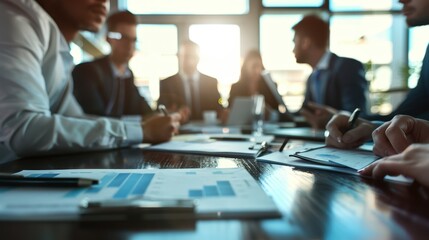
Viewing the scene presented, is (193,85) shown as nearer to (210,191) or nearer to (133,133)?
(133,133)

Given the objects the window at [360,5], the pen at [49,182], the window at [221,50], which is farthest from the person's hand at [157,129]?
the window at [360,5]

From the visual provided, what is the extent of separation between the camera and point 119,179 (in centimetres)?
45

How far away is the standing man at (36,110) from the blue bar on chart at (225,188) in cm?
52

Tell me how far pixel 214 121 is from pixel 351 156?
4.68 ft

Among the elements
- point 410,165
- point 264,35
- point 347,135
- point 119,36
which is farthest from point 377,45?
point 410,165

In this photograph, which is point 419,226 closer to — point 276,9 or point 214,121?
point 214,121

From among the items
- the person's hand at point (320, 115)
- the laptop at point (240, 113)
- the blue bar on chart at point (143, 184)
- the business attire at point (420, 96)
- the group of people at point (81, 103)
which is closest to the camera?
the blue bar on chart at point (143, 184)

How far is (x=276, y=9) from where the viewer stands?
15.0ft

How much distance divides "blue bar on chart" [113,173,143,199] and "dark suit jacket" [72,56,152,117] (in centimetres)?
178

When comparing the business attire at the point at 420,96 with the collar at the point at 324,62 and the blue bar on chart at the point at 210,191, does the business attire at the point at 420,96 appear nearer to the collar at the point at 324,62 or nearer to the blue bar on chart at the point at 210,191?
the blue bar on chart at the point at 210,191

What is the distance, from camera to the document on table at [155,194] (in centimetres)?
31

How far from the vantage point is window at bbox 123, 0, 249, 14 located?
4559 mm

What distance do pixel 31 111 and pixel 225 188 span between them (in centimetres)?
59

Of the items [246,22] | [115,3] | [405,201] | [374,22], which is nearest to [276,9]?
[246,22]
